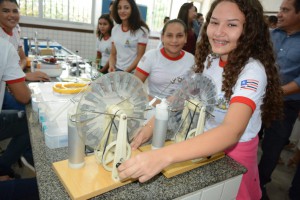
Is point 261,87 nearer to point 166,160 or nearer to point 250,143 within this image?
point 250,143

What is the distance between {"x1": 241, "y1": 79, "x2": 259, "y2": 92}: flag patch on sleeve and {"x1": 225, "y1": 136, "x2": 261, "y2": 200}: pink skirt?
29cm

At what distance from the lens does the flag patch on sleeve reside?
778 mm

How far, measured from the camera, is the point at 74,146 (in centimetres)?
70

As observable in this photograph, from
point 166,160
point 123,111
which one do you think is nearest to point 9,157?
point 123,111

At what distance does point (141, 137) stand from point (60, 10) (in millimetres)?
5040

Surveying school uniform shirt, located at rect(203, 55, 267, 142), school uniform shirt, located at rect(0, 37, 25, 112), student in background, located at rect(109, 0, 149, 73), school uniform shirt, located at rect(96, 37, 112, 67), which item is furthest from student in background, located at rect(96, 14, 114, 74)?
school uniform shirt, located at rect(203, 55, 267, 142)

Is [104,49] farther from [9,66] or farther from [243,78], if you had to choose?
[243,78]

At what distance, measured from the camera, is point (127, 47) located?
7.98ft

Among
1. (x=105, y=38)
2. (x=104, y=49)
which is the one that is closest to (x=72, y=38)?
(x=105, y=38)

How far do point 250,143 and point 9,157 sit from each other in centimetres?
162

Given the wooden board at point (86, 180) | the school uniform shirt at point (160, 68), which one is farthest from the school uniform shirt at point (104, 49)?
the wooden board at point (86, 180)

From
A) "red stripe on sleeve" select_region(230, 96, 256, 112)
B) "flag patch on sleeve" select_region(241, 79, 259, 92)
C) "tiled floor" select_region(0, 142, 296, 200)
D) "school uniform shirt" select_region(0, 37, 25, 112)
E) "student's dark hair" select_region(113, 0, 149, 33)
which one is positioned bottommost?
"tiled floor" select_region(0, 142, 296, 200)

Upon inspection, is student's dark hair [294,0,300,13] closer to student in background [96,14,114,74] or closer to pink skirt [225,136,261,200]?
pink skirt [225,136,261,200]

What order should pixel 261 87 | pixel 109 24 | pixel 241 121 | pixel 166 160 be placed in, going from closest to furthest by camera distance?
pixel 166 160 < pixel 241 121 < pixel 261 87 < pixel 109 24
